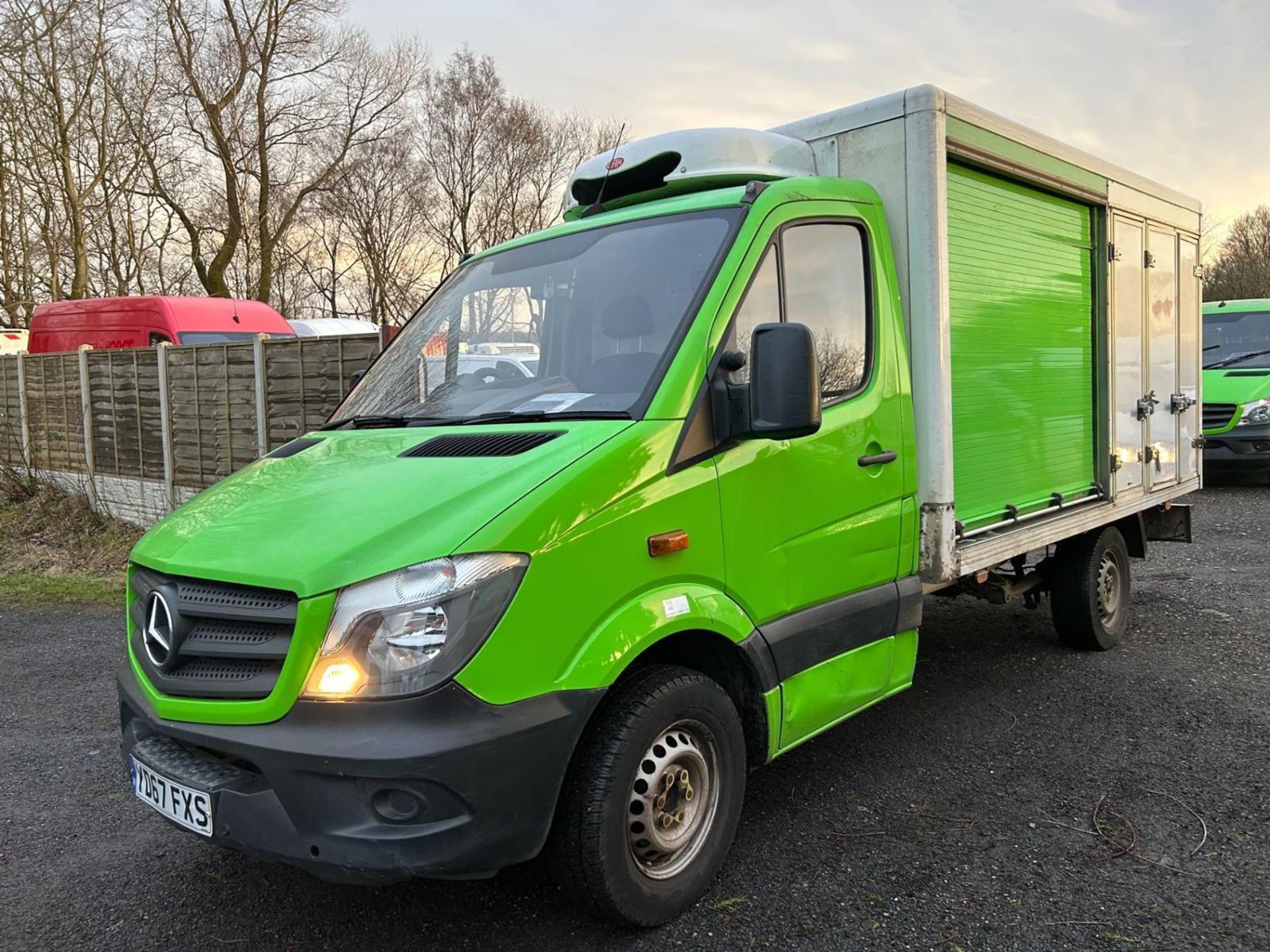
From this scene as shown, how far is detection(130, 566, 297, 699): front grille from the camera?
251cm

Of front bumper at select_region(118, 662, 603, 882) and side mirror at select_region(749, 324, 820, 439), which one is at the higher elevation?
side mirror at select_region(749, 324, 820, 439)

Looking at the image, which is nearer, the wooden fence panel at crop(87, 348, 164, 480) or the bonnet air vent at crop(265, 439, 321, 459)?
the bonnet air vent at crop(265, 439, 321, 459)

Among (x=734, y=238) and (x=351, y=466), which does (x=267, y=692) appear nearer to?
(x=351, y=466)

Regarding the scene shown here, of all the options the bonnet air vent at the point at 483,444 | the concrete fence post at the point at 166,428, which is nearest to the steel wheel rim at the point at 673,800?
the bonnet air vent at the point at 483,444

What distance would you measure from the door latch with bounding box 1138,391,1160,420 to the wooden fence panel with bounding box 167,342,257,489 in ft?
23.7

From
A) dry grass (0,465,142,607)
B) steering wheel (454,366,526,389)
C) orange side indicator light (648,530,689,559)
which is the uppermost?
steering wheel (454,366,526,389)

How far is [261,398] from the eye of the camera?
862cm

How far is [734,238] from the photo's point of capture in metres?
3.29

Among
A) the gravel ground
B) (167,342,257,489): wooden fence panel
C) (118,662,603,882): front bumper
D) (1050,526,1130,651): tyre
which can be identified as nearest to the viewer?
(118,662,603,882): front bumper

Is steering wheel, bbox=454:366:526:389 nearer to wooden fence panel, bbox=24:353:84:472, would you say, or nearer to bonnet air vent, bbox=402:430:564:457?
bonnet air vent, bbox=402:430:564:457

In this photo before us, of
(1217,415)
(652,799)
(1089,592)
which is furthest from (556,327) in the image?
(1217,415)

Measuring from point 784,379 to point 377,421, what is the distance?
5.38 ft

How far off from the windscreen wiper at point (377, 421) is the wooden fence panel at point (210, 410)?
216 inches

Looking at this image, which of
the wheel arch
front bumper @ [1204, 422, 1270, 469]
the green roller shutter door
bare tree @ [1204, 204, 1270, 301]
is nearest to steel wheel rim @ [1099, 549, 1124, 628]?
the green roller shutter door
